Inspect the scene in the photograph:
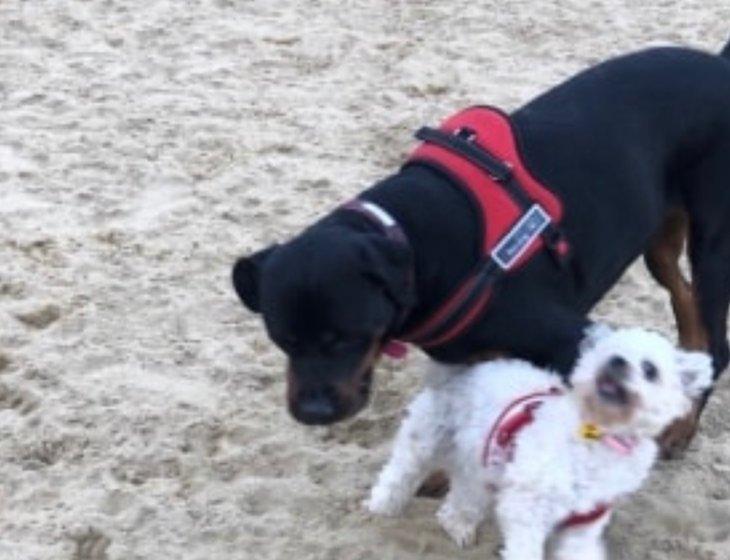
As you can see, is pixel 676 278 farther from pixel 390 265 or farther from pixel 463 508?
pixel 390 265

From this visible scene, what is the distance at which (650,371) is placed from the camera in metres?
3.30

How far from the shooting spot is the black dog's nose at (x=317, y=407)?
3.52 metres

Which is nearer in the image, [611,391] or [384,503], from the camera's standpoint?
[611,391]

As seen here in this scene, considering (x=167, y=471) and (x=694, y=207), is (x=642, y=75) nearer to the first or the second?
(x=694, y=207)

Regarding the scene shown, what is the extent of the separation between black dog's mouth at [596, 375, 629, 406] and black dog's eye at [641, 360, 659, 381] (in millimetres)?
52

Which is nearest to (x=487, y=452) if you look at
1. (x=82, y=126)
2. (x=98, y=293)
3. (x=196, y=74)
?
(x=98, y=293)

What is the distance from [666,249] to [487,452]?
1.10m

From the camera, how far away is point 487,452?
363cm

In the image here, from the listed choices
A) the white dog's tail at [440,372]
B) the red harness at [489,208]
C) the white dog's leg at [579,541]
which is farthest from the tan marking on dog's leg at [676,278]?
the white dog's leg at [579,541]

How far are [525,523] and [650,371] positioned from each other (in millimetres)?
449

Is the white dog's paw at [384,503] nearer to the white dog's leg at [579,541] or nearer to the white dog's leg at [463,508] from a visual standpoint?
the white dog's leg at [463,508]

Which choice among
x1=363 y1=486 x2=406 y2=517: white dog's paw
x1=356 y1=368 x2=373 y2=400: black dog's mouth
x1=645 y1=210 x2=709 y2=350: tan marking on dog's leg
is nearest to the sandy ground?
x1=363 y1=486 x2=406 y2=517: white dog's paw

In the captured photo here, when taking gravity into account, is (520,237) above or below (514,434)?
above

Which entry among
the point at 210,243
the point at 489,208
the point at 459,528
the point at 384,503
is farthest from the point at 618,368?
the point at 210,243
